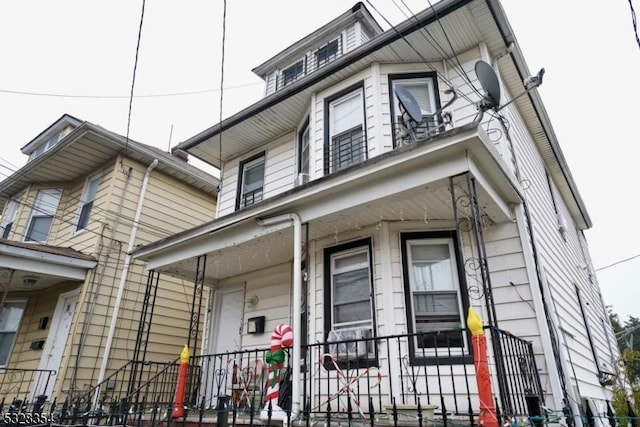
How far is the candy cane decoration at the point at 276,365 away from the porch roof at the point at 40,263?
19.1ft

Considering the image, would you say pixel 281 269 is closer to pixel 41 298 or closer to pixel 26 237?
pixel 41 298

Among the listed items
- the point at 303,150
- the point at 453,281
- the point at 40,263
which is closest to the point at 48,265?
the point at 40,263

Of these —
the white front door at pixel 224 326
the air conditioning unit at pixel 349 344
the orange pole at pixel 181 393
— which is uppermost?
the white front door at pixel 224 326

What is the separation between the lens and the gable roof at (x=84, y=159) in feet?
30.5

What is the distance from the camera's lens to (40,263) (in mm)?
7801

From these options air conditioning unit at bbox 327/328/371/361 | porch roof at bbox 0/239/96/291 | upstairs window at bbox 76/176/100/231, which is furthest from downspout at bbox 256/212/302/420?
upstairs window at bbox 76/176/100/231

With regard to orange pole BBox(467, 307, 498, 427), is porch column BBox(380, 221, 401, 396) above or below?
above

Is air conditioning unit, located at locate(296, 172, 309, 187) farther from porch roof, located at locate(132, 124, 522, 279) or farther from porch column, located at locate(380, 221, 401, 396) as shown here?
porch column, located at locate(380, 221, 401, 396)

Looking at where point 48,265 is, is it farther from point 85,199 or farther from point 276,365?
point 276,365

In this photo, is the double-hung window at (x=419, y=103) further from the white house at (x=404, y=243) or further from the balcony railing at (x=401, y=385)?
the balcony railing at (x=401, y=385)

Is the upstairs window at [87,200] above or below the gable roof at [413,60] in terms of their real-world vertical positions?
below

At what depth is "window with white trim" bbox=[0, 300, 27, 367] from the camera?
9.30m

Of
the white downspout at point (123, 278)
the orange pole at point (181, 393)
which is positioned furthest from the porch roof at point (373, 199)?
the white downspout at point (123, 278)

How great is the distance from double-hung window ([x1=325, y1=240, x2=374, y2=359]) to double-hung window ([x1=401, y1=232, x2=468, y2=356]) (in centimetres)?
56
